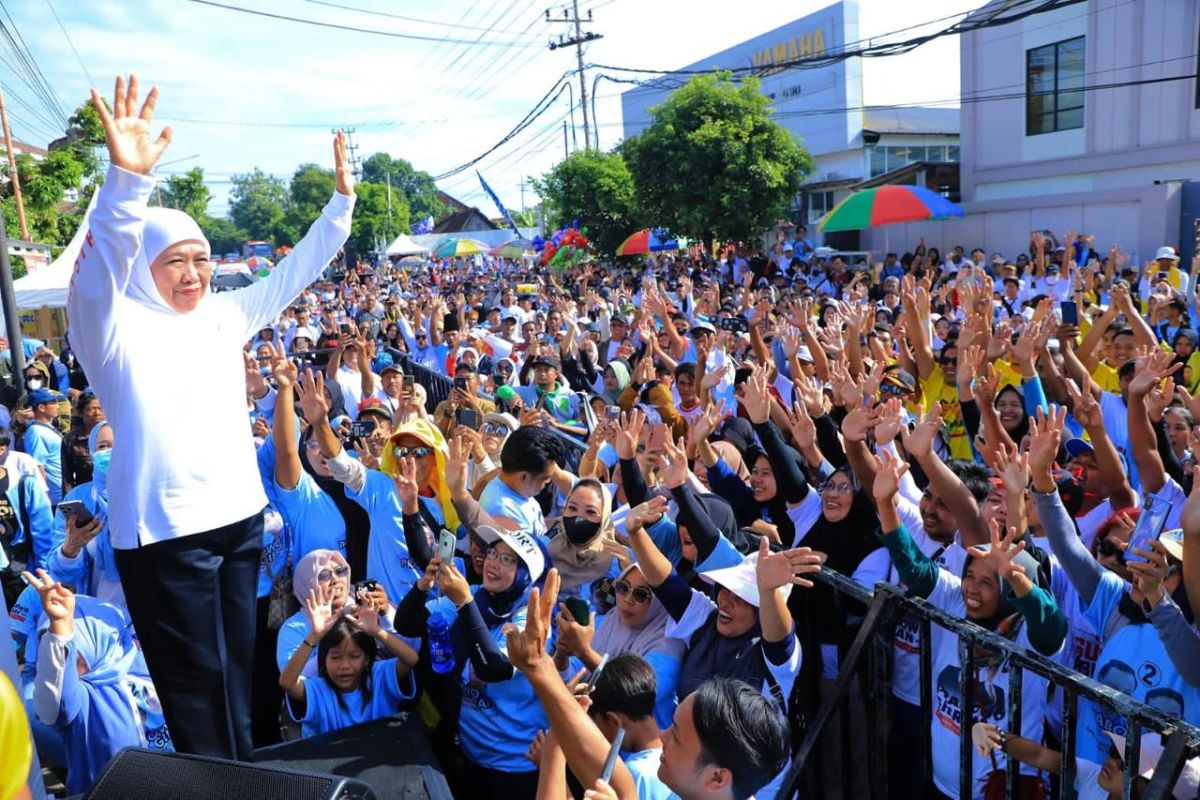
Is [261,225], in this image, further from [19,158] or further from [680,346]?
[680,346]

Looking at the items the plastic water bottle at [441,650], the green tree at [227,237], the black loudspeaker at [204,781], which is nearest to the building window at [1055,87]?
the plastic water bottle at [441,650]

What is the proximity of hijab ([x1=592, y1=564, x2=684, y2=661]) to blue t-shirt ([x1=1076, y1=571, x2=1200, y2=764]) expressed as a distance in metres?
1.34

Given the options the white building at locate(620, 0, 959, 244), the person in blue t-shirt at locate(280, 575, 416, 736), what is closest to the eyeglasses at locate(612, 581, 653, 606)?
the person in blue t-shirt at locate(280, 575, 416, 736)

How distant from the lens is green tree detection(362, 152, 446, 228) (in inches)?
4195

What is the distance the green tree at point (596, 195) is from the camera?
1099 inches

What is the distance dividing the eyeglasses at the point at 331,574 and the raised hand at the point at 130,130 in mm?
1815

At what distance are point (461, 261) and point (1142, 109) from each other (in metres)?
45.6

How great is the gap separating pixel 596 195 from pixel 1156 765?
26.8 metres

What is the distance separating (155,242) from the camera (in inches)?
87.4

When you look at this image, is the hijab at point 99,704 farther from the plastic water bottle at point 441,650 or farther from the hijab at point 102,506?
the plastic water bottle at point 441,650

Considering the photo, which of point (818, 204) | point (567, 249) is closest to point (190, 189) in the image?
point (567, 249)

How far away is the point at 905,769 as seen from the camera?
3.47 meters

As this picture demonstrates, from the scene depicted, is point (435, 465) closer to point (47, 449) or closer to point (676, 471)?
point (676, 471)

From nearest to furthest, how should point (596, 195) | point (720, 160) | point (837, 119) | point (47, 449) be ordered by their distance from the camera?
point (47, 449), point (720, 160), point (596, 195), point (837, 119)
